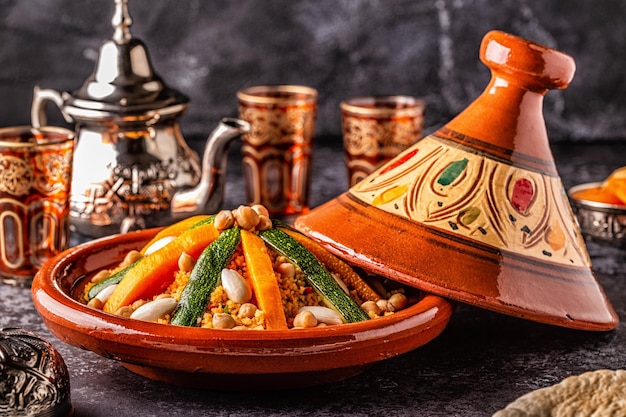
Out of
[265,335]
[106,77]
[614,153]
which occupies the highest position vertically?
[106,77]

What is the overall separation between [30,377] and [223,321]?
19cm

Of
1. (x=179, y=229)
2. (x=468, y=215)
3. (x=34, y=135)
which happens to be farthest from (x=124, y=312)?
(x=34, y=135)

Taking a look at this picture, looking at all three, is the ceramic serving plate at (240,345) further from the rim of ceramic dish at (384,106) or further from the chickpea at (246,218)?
the rim of ceramic dish at (384,106)

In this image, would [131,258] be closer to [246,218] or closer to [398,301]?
[246,218]

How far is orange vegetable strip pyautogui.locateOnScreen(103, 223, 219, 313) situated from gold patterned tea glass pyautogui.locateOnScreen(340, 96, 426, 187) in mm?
714

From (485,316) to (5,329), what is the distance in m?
0.63

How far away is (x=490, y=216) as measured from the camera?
113 centimetres

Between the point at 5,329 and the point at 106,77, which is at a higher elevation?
the point at 106,77

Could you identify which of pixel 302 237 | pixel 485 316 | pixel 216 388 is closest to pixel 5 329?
pixel 216 388

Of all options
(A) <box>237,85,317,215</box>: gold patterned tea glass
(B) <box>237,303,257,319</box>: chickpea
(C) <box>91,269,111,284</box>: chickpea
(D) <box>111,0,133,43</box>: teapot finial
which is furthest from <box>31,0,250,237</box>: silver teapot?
(B) <box>237,303,257,319</box>: chickpea

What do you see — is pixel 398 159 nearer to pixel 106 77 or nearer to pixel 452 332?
pixel 452 332

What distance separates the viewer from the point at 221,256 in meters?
1.06

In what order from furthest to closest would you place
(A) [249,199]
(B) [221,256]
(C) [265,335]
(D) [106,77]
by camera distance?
(A) [249,199]
(D) [106,77]
(B) [221,256]
(C) [265,335]

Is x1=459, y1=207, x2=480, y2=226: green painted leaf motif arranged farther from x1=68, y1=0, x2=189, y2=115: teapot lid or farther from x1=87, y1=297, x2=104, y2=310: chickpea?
x1=68, y1=0, x2=189, y2=115: teapot lid
